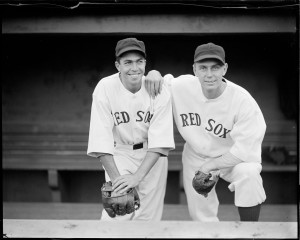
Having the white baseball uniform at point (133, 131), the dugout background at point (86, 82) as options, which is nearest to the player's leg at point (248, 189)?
the white baseball uniform at point (133, 131)

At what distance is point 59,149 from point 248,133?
2.12m

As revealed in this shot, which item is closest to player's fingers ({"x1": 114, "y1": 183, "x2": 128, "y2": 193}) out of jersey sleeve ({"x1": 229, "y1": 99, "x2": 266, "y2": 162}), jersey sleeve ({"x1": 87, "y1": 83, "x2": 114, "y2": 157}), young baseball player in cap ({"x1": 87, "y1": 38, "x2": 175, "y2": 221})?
young baseball player in cap ({"x1": 87, "y1": 38, "x2": 175, "y2": 221})

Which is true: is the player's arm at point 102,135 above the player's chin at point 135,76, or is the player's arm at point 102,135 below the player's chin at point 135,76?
below

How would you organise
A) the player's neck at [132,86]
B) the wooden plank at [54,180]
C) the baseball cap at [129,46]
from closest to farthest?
the baseball cap at [129,46] < the player's neck at [132,86] < the wooden plank at [54,180]

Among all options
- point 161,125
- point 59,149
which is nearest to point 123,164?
point 161,125

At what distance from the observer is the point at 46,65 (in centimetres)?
405

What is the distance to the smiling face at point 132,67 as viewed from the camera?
7.65 ft

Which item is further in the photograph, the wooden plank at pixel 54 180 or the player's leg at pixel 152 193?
the wooden plank at pixel 54 180

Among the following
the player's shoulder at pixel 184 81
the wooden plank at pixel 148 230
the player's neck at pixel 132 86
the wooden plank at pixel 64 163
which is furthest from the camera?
the wooden plank at pixel 64 163

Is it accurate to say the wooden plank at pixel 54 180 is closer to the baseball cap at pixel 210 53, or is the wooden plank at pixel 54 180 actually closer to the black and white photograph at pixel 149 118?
the black and white photograph at pixel 149 118

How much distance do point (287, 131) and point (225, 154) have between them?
5.58 ft

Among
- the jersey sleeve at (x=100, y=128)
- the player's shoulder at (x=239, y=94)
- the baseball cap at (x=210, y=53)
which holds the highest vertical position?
the baseball cap at (x=210, y=53)

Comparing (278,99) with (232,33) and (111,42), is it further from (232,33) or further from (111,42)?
(111,42)

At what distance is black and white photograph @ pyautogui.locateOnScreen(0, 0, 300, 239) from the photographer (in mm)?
2342
